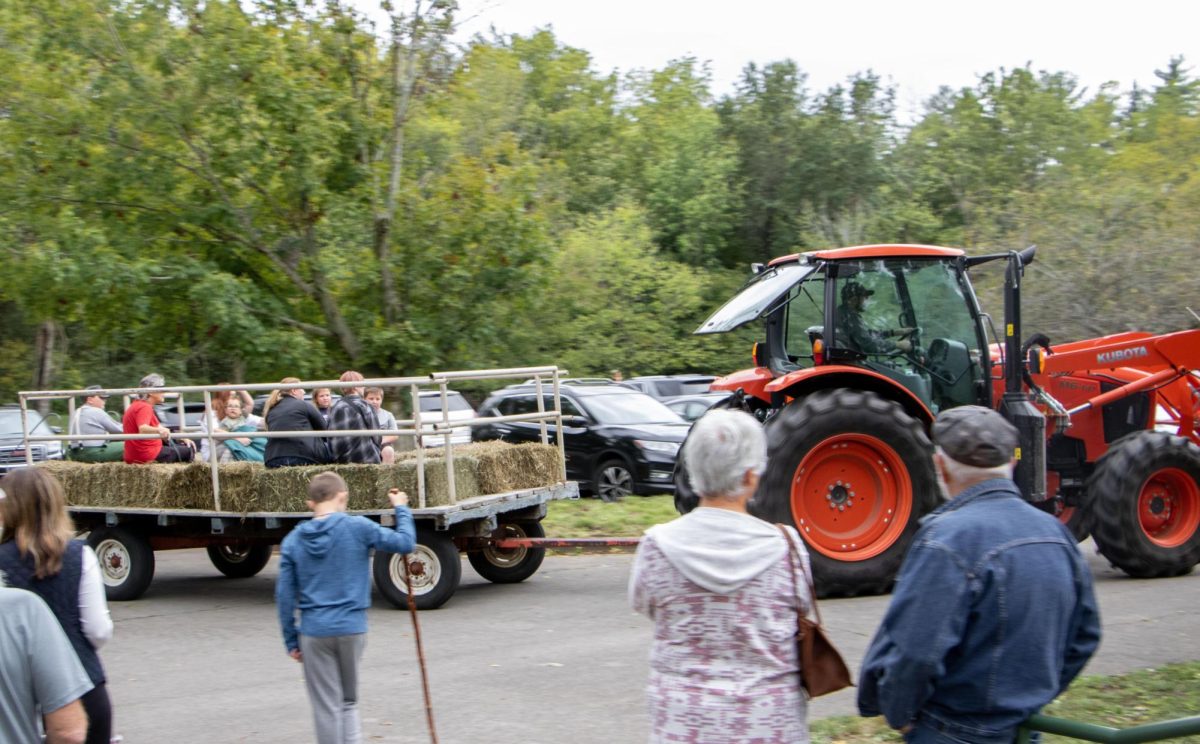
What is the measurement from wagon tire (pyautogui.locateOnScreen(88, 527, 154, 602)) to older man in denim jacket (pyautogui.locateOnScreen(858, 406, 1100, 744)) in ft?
30.5

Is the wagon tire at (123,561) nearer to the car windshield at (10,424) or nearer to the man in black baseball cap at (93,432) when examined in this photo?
the man in black baseball cap at (93,432)

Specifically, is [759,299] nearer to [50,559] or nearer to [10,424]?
[50,559]

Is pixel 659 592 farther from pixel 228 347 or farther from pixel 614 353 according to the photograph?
pixel 614 353

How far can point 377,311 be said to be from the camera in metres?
17.7

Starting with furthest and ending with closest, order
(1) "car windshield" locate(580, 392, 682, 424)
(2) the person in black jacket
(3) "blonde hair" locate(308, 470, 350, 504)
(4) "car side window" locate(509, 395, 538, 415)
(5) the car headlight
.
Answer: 1. (4) "car side window" locate(509, 395, 538, 415)
2. (1) "car windshield" locate(580, 392, 682, 424)
3. (5) the car headlight
4. (2) the person in black jacket
5. (3) "blonde hair" locate(308, 470, 350, 504)

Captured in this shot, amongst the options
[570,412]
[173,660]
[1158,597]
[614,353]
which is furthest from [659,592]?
[614,353]

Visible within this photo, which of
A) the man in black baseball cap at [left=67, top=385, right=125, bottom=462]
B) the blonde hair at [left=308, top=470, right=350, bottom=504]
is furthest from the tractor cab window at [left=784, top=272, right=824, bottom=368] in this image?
the man in black baseball cap at [left=67, top=385, right=125, bottom=462]

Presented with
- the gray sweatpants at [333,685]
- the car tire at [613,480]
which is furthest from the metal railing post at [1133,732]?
the car tire at [613,480]

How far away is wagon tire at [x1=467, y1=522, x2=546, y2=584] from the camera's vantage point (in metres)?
11.3

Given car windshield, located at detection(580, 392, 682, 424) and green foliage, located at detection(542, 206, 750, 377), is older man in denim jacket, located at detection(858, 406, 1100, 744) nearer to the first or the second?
car windshield, located at detection(580, 392, 682, 424)

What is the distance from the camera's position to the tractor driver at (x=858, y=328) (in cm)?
1031

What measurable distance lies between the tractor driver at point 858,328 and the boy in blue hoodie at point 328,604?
215 inches

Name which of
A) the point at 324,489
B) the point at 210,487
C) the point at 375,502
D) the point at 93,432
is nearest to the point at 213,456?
the point at 210,487

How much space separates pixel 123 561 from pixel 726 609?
9.18m
